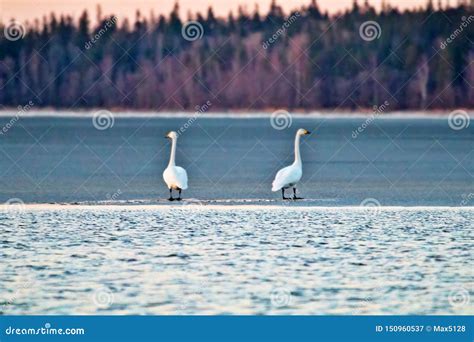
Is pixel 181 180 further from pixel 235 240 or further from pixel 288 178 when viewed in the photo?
pixel 235 240

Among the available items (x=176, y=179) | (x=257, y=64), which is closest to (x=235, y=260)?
(x=176, y=179)

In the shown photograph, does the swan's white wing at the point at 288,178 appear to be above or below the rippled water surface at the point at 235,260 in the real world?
above

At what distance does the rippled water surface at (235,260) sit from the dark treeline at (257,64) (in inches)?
3144

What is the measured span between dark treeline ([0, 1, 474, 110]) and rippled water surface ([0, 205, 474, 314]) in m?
79.9

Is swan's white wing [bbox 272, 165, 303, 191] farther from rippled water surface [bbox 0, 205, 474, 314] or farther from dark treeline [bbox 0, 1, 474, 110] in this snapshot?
dark treeline [bbox 0, 1, 474, 110]

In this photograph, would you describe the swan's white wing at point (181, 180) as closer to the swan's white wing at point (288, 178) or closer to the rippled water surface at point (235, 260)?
the rippled water surface at point (235, 260)

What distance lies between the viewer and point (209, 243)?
46.9 ft

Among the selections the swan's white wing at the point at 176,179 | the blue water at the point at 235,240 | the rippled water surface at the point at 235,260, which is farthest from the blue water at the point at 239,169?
the rippled water surface at the point at 235,260

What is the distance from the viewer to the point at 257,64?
112 meters

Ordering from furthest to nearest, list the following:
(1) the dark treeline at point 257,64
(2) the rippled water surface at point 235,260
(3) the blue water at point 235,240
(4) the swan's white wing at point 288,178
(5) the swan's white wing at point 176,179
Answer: (1) the dark treeline at point 257,64 < (4) the swan's white wing at point 288,178 < (5) the swan's white wing at point 176,179 < (3) the blue water at point 235,240 < (2) the rippled water surface at point 235,260

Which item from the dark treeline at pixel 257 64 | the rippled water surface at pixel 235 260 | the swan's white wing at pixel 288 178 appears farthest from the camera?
the dark treeline at pixel 257 64

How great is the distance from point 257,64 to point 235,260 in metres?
99.6

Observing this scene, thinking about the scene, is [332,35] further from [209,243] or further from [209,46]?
[209,243]

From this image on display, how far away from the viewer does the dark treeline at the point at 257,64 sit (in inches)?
4026
